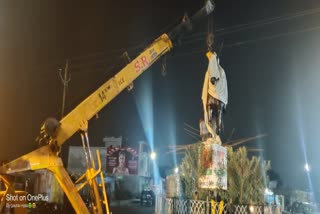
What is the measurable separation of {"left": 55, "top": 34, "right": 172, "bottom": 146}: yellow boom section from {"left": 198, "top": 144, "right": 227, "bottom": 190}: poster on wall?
10.9 feet

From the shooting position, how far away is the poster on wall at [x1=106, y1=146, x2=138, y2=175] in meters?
40.2

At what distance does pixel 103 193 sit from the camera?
10.2 m

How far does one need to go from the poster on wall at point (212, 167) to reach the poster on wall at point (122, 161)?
30.2 m

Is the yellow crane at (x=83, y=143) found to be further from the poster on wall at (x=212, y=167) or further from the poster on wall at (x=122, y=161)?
the poster on wall at (x=122, y=161)

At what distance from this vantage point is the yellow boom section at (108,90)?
10.4 metres

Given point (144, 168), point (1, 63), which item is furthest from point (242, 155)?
point (144, 168)

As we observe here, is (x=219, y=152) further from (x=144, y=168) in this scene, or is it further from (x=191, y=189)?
(x=144, y=168)

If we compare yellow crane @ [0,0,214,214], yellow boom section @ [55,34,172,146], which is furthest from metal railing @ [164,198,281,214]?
yellow boom section @ [55,34,172,146]

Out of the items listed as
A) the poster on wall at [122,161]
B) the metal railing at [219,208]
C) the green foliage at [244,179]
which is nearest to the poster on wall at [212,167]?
the metal railing at [219,208]

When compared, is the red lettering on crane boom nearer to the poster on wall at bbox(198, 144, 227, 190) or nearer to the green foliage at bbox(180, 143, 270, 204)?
the green foliage at bbox(180, 143, 270, 204)

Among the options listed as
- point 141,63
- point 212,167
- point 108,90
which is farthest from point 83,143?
point 212,167

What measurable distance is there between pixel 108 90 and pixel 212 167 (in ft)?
12.8

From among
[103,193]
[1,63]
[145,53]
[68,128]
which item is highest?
[1,63]

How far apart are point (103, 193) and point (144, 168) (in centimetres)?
3630
